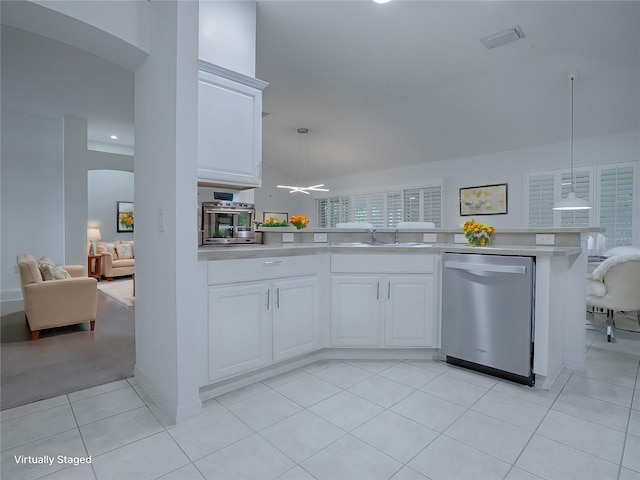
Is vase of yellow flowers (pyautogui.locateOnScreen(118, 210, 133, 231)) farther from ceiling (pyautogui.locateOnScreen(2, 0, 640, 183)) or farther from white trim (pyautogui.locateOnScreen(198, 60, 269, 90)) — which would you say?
white trim (pyautogui.locateOnScreen(198, 60, 269, 90))

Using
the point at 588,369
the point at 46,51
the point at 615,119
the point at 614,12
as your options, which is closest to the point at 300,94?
the point at 46,51

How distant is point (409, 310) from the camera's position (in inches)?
109

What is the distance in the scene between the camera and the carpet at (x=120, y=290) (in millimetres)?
5185

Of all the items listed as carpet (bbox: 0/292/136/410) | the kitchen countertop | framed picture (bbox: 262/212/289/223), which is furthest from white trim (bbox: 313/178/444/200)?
carpet (bbox: 0/292/136/410)

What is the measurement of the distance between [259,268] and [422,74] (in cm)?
372

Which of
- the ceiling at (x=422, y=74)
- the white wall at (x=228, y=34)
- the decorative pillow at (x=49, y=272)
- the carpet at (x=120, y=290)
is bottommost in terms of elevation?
the carpet at (x=120, y=290)

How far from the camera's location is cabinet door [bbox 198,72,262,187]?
7.91 ft

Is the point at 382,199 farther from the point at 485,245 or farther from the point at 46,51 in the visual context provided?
the point at 46,51

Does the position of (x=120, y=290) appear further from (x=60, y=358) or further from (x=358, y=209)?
(x=358, y=209)

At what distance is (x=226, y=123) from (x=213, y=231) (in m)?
0.85

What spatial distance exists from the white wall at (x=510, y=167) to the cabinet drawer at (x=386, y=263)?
13.1 feet

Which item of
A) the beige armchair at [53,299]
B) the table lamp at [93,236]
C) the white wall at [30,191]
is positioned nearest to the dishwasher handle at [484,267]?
the beige armchair at [53,299]

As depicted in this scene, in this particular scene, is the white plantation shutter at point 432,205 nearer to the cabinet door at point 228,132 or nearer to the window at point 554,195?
the window at point 554,195

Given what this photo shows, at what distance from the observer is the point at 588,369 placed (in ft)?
8.74
